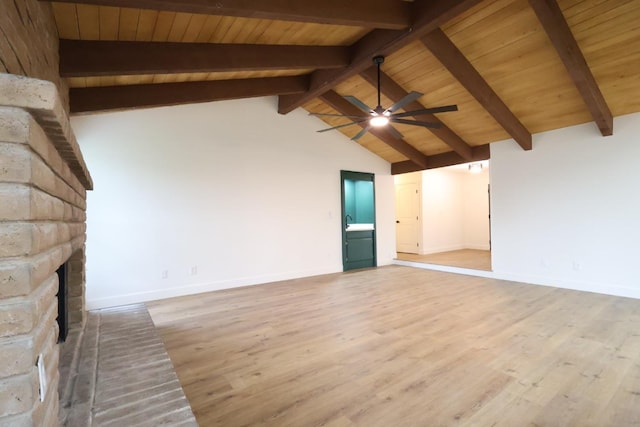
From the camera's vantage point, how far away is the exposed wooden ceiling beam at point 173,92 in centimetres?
336

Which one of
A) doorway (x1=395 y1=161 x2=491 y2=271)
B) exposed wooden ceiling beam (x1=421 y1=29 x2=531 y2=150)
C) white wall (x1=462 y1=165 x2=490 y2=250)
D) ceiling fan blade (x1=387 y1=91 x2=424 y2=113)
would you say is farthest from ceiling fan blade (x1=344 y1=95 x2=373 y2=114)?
white wall (x1=462 y1=165 x2=490 y2=250)

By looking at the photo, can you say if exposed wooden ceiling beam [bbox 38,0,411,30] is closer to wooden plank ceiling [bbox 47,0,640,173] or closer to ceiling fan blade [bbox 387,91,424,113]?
wooden plank ceiling [bbox 47,0,640,173]

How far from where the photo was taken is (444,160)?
620 cm

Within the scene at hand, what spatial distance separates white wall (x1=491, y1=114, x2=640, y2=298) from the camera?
416 cm

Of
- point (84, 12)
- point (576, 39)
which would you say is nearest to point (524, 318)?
point (576, 39)

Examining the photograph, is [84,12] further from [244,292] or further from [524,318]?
[524,318]

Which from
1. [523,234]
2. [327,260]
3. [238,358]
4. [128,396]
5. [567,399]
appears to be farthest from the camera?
[327,260]

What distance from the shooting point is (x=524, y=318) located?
11.1 ft

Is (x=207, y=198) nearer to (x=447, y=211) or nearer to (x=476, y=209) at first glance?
(x=447, y=211)

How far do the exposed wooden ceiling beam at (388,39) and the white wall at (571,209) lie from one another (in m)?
3.23

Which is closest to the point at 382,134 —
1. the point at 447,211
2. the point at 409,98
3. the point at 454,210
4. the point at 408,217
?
the point at 409,98

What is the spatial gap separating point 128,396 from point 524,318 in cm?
374

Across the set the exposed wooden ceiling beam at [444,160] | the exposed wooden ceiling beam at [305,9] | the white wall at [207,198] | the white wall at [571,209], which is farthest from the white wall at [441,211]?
the exposed wooden ceiling beam at [305,9]

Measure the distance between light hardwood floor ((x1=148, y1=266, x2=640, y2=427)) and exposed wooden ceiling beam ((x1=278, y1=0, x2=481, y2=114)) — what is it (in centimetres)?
301
